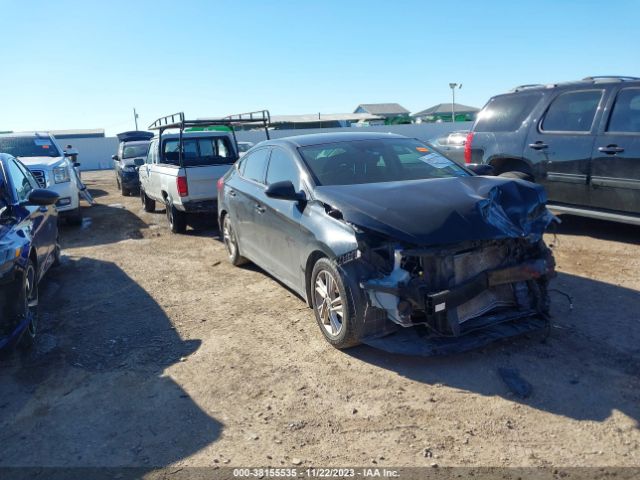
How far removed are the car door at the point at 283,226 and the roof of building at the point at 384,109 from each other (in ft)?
228

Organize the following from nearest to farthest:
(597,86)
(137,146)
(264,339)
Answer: (264,339) < (597,86) < (137,146)

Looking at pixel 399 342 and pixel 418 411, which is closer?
pixel 418 411

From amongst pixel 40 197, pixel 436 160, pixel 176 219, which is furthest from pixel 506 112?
pixel 40 197

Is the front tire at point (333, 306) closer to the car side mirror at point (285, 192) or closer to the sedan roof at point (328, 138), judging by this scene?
the car side mirror at point (285, 192)

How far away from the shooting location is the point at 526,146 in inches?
297

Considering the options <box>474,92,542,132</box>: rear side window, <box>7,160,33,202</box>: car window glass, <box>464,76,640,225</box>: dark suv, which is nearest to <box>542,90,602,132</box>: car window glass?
<box>464,76,640,225</box>: dark suv

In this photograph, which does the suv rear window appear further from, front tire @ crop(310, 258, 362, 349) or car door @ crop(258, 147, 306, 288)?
front tire @ crop(310, 258, 362, 349)

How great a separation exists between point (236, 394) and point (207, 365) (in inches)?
22.0

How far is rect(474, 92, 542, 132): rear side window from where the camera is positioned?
772 centimetres

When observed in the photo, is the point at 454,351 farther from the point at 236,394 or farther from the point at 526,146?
the point at 526,146

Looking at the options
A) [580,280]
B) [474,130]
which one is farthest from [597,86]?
[580,280]

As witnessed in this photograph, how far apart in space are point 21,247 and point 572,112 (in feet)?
22.0

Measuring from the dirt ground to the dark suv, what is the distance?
4.45ft

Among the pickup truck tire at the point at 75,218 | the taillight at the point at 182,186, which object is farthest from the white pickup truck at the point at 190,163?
the pickup truck tire at the point at 75,218
